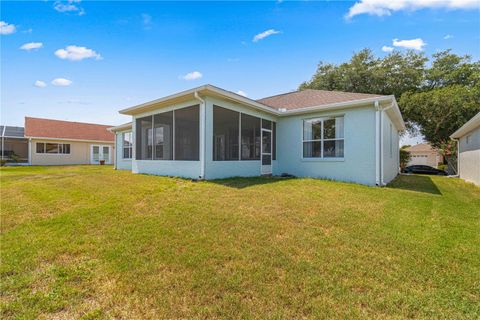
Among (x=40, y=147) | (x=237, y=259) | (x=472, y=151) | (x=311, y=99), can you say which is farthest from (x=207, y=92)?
(x=40, y=147)

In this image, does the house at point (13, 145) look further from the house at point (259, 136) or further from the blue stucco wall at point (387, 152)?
the blue stucco wall at point (387, 152)

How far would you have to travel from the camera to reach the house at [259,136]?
852 cm

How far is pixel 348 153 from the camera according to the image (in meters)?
9.16

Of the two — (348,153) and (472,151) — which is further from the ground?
(472,151)

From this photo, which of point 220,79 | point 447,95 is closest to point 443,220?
point 220,79

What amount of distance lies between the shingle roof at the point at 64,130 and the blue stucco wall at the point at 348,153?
21.1m

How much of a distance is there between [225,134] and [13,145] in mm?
25739

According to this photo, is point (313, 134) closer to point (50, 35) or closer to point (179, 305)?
point (179, 305)

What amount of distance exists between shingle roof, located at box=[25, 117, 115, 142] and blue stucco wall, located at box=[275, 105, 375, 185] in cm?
2113

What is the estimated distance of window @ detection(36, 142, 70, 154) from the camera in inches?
834

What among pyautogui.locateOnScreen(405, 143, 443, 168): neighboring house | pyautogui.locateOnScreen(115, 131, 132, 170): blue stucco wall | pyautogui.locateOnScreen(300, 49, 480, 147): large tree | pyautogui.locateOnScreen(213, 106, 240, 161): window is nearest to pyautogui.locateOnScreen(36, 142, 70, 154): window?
pyautogui.locateOnScreen(115, 131, 132, 170): blue stucco wall

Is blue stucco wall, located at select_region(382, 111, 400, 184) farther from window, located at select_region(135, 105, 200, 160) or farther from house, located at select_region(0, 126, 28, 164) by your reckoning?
house, located at select_region(0, 126, 28, 164)

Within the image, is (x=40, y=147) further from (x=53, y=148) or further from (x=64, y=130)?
(x=64, y=130)

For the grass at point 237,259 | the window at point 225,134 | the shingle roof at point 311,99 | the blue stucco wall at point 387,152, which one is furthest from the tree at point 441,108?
the window at point 225,134
